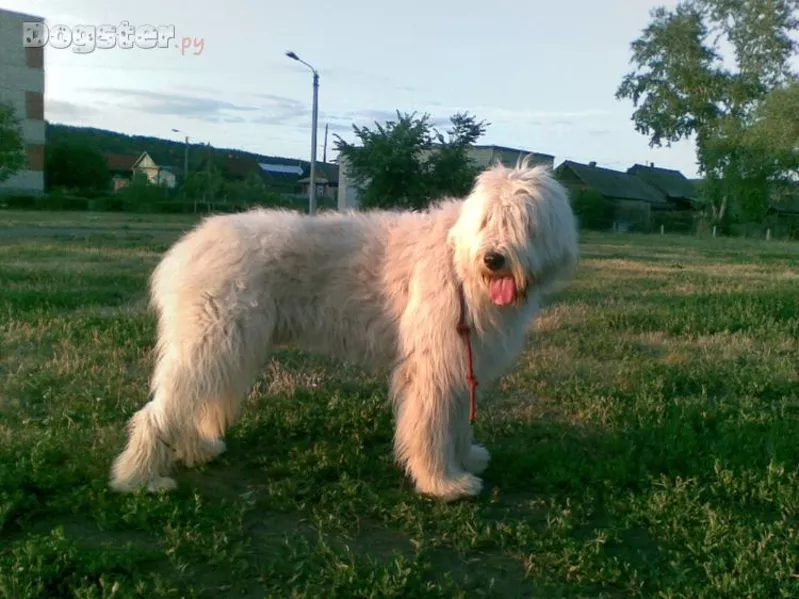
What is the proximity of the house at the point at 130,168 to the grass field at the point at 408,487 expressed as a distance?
2284 inches

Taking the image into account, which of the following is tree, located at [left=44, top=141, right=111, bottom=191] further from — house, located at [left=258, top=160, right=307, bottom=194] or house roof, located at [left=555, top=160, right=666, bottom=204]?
house roof, located at [left=555, top=160, right=666, bottom=204]

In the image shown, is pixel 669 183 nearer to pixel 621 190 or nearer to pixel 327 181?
pixel 621 190

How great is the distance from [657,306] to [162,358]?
6840 millimetres

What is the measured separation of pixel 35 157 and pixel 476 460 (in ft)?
191

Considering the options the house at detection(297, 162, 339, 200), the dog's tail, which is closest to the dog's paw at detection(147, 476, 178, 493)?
the dog's tail

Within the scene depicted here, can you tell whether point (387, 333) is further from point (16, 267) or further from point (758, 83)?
point (758, 83)

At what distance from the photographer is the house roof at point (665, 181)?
69.5 metres

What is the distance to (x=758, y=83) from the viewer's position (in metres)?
43.3

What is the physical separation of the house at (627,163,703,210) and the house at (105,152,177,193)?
40.5 meters

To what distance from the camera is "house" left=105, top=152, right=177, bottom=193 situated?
216ft

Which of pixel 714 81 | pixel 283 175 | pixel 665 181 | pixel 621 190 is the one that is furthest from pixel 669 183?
pixel 283 175

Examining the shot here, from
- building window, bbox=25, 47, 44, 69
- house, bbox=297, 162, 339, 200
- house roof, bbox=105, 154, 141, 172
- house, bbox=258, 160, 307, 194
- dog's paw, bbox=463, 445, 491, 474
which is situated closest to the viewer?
dog's paw, bbox=463, 445, 491, 474

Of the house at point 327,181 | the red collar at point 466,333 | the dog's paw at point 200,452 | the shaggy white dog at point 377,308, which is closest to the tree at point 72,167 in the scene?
the house at point 327,181

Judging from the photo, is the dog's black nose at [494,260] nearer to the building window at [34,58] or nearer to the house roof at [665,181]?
the building window at [34,58]
